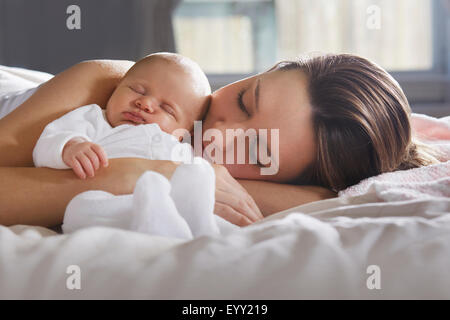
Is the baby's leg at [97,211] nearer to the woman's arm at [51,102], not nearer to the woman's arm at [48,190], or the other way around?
the woman's arm at [48,190]

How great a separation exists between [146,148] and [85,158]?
15cm

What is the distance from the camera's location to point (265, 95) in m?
0.88

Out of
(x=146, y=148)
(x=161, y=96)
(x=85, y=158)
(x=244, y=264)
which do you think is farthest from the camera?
(x=161, y=96)

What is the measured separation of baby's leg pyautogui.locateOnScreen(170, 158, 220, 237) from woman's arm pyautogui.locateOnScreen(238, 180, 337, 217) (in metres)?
0.22

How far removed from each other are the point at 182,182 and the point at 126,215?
0.28ft

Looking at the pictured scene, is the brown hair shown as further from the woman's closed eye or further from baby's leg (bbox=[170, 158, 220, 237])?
baby's leg (bbox=[170, 158, 220, 237])

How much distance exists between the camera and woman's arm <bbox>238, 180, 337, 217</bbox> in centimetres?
86

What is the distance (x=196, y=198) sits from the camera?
64 cm

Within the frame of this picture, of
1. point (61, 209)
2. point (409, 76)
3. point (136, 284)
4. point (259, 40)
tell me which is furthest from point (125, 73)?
point (409, 76)

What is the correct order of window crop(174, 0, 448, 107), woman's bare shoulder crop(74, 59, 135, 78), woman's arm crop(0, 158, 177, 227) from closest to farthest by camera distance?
woman's arm crop(0, 158, 177, 227) < woman's bare shoulder crop(74, 59, 135, 78) < window crop(174, 0, 448, 107)

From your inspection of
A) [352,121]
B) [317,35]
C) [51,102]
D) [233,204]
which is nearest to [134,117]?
[51,102]

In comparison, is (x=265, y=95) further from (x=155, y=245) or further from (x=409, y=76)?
(x=409, y=76)

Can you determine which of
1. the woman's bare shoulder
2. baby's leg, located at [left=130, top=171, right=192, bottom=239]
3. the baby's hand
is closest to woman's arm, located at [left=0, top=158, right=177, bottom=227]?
the baby's hand

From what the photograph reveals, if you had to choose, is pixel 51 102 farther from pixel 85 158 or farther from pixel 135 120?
pixel 85 158
